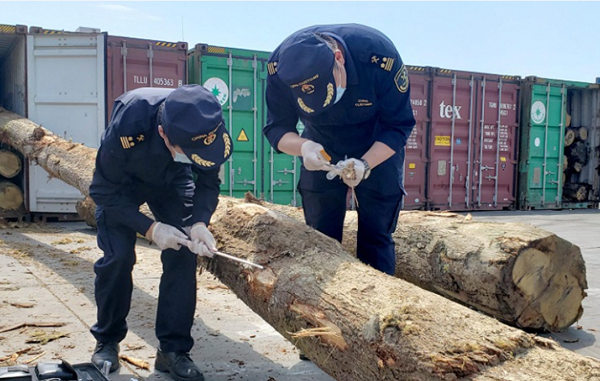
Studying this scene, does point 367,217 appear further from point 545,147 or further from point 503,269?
point 545,147

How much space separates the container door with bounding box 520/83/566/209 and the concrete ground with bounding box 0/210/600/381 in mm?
5578

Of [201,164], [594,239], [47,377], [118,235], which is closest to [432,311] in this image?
[201,164]

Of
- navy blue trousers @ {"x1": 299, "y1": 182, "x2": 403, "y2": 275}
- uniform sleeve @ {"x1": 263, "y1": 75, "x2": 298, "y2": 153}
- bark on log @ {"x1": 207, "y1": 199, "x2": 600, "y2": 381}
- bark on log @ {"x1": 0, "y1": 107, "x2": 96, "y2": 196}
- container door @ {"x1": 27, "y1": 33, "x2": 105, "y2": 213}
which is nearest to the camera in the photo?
bark on log @ {"x1": 207, "y1": 199, "x2": 600, "y2": 381}

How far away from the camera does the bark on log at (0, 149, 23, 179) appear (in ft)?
24.5

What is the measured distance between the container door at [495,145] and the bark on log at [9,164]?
7.85m

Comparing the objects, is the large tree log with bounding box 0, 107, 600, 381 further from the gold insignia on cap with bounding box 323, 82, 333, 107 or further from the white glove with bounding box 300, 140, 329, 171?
the gold insignia on cap with bounding box 323, 82, 333, 107

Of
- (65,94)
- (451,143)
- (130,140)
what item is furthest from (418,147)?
(130,140)

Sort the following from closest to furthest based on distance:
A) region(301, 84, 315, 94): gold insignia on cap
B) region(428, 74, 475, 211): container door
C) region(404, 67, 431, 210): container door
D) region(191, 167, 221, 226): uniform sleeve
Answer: region(301, 84, 315, 94): gold insignia on cap < region(191, 167, 221, 226): uniform sleeve < region(404, 67, 431, 210): container door < region(428, 74, 475, 211): container door

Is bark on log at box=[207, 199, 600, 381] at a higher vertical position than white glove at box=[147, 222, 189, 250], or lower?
lower

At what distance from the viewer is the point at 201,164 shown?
8.30 feet

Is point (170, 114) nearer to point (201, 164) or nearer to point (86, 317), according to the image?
point (201, 164)

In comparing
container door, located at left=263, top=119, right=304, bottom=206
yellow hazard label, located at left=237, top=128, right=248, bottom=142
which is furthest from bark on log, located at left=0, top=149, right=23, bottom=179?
container door, located at left=263, top=119, right=304, bottom=206

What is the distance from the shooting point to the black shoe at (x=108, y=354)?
2.86m

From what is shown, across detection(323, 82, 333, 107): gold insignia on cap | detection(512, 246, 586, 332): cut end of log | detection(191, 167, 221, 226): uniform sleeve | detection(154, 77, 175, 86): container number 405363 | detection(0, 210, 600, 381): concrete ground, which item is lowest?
detection(0, 210, 600, 381): concrete ground
